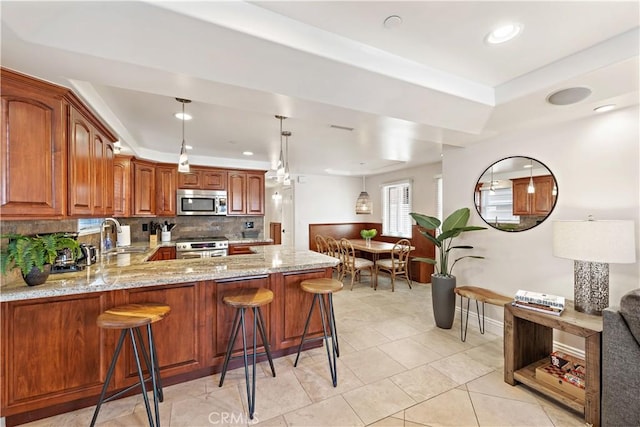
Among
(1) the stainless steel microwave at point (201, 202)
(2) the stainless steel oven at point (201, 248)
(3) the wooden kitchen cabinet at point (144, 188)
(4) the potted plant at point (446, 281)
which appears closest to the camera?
(4) the potted plant at point (446, 281)

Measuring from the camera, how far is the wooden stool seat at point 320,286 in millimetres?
2275

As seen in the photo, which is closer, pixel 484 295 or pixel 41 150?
pixel 41 150

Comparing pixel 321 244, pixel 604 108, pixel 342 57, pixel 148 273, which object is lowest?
pixel 321 244

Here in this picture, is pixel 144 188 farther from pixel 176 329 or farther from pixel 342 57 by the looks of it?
pixel 342 57

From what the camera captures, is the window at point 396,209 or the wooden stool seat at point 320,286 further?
the window at point 396,209

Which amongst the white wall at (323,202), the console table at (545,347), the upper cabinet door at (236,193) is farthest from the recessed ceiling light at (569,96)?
the white wall at (323,202)

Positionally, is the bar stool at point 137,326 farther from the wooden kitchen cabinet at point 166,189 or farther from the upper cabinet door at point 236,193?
the upper cabinet door at point 236,193

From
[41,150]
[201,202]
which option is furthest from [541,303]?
Result: [201,202]

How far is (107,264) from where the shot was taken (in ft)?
8.17

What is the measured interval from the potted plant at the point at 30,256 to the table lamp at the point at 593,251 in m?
3.55

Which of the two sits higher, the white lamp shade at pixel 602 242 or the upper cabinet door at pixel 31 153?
the upper cabinet door at pixel 31 153

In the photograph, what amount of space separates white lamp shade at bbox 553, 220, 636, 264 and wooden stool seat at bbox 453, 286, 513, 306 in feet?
2.77

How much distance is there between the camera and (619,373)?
5.18 ft

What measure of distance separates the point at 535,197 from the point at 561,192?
0.22 meters
